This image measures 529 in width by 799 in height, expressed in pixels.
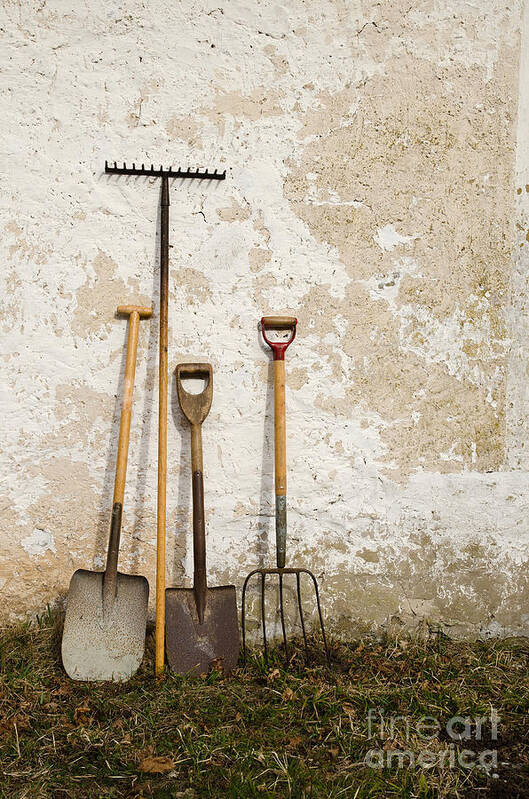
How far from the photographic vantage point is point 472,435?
307 cm

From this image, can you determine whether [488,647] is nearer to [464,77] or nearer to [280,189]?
[280,189]

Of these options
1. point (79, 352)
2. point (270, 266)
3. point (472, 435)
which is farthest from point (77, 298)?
point (472, 435)

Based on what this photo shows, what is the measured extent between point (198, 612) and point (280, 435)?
804 millimetres

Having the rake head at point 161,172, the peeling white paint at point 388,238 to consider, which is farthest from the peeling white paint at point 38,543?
the peeling white paint at point 388,238

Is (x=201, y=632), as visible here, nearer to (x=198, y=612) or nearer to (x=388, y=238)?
(x=198, y=612)

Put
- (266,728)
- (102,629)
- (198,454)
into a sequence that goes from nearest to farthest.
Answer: (266,728) → (102,629) → (198,454)

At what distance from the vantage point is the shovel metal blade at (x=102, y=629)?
8.45 feet

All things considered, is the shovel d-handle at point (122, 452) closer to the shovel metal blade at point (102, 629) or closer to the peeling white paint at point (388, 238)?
the shovel metal blade at point (102, 629)

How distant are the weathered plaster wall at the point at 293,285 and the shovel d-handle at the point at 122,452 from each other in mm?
113

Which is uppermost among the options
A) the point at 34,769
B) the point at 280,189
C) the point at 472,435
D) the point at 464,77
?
the point at 464,77

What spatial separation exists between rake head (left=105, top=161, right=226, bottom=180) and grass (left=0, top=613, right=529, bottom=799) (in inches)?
75.0

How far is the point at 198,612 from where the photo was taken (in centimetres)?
271

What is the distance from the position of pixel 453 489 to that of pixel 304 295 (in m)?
1.12

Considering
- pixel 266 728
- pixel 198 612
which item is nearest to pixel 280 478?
pixel 198 612
